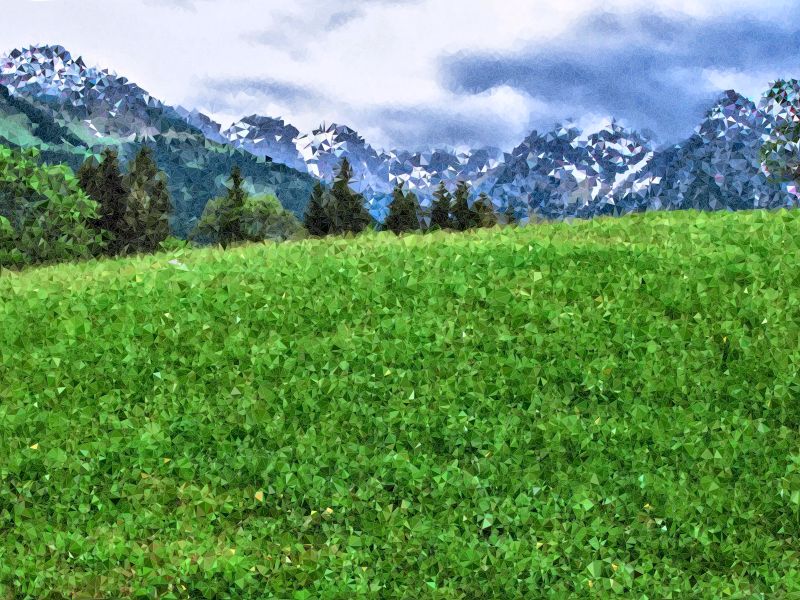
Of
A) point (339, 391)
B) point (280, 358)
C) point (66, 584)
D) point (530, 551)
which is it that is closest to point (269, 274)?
point (280, 358)

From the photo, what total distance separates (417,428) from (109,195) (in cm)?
5657

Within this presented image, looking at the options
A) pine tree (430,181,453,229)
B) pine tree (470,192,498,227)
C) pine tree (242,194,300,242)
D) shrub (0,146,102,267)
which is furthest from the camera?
pine tree (242,194,300,242)

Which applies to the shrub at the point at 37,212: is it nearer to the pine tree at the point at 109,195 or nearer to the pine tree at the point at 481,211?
the pine tree at the point at 109,195

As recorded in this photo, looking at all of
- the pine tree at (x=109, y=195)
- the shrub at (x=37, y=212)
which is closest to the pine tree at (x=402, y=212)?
the pine tree at (x=109, y=195)

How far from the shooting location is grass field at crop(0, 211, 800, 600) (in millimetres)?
7992

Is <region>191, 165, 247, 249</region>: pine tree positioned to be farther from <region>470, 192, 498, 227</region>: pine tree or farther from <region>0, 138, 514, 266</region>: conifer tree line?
<region>470, 192, 498, 227</region>: pine tree

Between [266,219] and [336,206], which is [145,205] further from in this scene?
[336,206]

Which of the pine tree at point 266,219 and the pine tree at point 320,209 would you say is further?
the pine tree at point 266,219

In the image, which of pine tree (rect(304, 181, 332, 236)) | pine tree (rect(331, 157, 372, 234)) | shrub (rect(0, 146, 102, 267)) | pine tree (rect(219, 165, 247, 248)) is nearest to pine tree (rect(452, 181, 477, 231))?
pine tree (rect(331, 157, 372, 234))

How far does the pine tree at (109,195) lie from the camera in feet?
190

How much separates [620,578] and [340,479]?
3772 millimetres

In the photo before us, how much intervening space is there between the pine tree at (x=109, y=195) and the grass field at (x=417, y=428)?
159 feet

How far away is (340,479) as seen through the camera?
9.04 m

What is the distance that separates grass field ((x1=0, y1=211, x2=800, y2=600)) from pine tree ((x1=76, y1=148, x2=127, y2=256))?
1912 inches
